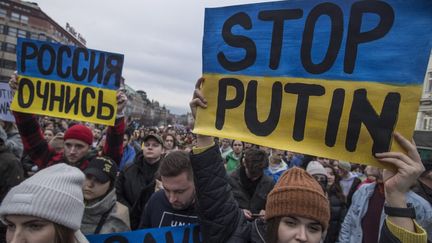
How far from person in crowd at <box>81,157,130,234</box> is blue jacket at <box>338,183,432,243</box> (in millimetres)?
2221

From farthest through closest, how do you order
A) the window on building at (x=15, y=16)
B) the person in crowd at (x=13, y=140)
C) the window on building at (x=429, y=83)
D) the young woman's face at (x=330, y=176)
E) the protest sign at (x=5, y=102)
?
1. the window on building at (x=15, y=16)
2. the window on building at (x=429, y=83)
3. the young woman's face at (x=330, y=176)
4. the protest sign at (x=5, y=102)
5. the person in crowd at (x=13, y=140)

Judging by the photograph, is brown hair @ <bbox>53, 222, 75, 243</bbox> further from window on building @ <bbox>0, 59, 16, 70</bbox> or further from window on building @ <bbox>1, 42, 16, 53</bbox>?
window on building @ <bbox>1, 42, 16, 53</bbox>

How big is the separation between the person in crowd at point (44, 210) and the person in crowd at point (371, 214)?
103 inches

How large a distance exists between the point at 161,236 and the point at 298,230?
105 centimetres

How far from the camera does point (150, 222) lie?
9.34 ft

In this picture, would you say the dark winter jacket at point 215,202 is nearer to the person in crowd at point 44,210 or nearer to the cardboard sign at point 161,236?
the cardboard sign at point 161,236

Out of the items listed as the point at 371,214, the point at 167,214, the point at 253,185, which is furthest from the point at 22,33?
the point at 371,214

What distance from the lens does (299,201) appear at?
1.96m

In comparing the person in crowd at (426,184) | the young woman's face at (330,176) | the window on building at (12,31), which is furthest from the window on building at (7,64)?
the person in crowd at (426,184)

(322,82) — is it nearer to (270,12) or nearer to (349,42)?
(349,42)

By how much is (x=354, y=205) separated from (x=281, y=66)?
7.02 feet

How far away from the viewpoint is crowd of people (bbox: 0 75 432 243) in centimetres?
182

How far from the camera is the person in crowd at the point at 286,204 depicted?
173cm

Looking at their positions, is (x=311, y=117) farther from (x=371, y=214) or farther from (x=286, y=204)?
(x=371, y=214)
